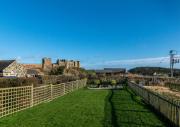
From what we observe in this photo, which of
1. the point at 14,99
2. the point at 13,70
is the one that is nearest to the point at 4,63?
the point at 13,70

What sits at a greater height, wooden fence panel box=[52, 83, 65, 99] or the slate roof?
the slate roof

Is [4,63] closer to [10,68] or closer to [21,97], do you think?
[10,68]

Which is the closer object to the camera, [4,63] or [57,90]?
[57,90]

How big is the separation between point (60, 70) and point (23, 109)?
40827 millimetres

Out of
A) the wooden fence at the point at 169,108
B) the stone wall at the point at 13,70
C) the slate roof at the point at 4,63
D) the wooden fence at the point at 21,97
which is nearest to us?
the wooden fence at the point at 169,108

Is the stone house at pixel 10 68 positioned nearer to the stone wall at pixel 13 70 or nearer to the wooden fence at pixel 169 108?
the stone wall at pixel 13 70

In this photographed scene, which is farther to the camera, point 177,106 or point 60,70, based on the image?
point 60,70

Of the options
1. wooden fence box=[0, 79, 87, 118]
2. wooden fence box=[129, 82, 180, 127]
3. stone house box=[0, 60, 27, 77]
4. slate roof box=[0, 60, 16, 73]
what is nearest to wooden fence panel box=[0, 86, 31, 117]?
wooden fence box=[0, 79, 87, 118]

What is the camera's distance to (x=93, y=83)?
42219 mm

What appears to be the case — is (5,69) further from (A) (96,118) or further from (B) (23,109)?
(A) (96,118)

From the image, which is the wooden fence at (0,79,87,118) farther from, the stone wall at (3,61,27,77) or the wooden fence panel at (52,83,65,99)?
the stone wall at (3,61,27,77)

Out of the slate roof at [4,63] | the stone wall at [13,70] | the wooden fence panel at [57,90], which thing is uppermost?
the slate roof at [4,63]

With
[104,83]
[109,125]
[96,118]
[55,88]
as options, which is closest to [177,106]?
[109,125]

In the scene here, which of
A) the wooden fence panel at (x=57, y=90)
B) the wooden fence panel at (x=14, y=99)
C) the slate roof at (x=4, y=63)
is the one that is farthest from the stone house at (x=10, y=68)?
the wooden fence panel at (x=14, y=99)
